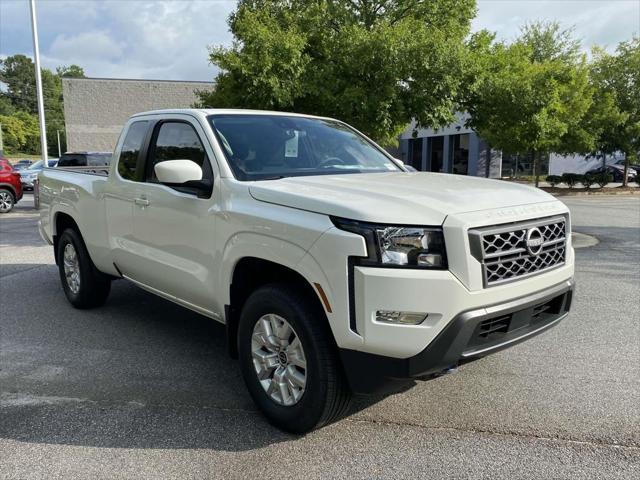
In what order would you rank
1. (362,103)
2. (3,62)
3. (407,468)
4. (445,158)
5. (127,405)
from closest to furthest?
Result: (407,468)
(127,405)
(362,103)
(445,158)
(3,62)

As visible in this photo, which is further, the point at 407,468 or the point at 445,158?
the point at 445,158

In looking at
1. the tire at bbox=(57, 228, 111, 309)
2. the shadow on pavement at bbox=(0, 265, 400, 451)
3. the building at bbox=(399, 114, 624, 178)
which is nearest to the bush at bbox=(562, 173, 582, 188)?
the building at bbox=(399, 114, 624, 178)

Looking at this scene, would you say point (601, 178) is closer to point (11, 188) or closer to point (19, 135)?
point (11, 188)

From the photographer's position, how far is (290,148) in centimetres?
421

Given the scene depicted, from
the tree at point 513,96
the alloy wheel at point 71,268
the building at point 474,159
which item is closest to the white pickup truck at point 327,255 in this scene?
the alloy wheel at point 71,268

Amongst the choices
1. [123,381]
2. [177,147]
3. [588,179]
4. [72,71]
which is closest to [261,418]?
[123,381]

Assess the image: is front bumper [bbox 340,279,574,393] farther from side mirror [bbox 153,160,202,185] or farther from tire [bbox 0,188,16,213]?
tire [bbox 0,188,16,213]

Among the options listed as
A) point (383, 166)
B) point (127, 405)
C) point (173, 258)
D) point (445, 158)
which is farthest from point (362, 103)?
point (445, 158)

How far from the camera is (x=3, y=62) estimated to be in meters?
140

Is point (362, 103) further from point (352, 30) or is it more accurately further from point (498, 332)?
point (498, 332)

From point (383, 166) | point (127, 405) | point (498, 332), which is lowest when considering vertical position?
point (127, 405)

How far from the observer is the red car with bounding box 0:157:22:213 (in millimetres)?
16297

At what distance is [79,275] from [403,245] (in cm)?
423

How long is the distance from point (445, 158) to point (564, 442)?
39.5 m
